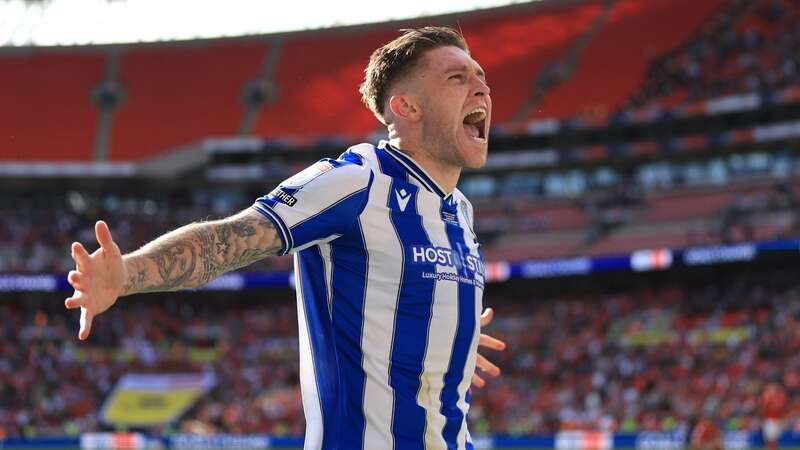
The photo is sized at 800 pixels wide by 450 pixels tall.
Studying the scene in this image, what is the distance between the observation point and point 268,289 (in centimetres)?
4144

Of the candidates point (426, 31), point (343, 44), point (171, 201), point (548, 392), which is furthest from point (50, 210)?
point (426, 31)

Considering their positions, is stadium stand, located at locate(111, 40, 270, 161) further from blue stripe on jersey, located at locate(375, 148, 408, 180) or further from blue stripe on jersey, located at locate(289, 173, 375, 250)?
blue stripe on jersey, located at locate(289, 173, 375, 250)

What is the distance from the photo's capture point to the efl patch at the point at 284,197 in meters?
3.06

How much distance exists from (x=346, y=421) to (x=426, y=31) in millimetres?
1380

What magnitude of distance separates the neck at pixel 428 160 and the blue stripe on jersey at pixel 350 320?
0.42 m

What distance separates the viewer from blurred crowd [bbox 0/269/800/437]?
2792 cm

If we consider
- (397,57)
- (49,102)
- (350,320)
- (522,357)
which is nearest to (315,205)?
(350,320)

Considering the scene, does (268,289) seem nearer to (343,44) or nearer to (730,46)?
(343,44)

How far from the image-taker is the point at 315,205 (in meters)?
3.07

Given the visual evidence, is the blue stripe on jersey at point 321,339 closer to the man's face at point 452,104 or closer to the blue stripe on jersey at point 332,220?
the blue stripe on jersey at point 332,220

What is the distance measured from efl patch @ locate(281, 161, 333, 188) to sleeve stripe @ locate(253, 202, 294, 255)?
0.09 m

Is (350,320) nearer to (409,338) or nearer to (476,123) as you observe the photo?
(409,338)

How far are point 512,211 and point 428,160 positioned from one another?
3828 cm

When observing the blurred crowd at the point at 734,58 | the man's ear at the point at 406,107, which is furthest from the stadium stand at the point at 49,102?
the man's ear at the point at 406,107
